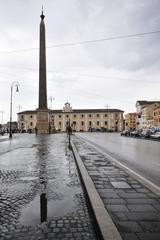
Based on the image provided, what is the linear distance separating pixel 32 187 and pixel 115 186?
2087 mm

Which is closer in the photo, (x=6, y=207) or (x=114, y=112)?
(x=6, y=207)

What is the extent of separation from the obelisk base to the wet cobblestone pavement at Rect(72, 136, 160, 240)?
1875 inches

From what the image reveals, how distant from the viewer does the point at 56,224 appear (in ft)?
15.1

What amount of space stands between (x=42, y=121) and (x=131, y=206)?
176ft

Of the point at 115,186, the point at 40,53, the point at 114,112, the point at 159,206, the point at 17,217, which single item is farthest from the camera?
the point at 114,112

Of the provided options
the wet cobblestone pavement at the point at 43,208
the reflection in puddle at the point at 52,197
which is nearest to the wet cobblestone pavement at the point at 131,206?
the wet cobblestone pavement at the point at 43,208

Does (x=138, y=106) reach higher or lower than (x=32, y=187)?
higher

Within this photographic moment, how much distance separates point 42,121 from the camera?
192ft

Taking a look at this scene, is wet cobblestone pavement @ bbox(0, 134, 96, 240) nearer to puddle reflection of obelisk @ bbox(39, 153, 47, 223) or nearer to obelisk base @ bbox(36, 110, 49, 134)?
puddle reflection of obelisk @ bbox(39, 153, 47, 223)

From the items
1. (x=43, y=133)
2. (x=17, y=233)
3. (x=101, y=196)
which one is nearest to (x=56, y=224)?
(x=17, y=233)

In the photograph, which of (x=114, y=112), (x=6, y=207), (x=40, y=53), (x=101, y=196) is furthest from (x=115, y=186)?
(x=114, y=112)

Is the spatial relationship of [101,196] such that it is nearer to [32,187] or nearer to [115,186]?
[115,186]

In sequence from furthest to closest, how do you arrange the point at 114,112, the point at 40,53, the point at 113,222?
the point at 114,112, the point at 40,53, the point at 113,222

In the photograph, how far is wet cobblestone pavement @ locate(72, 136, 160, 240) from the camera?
4219 millimetres
